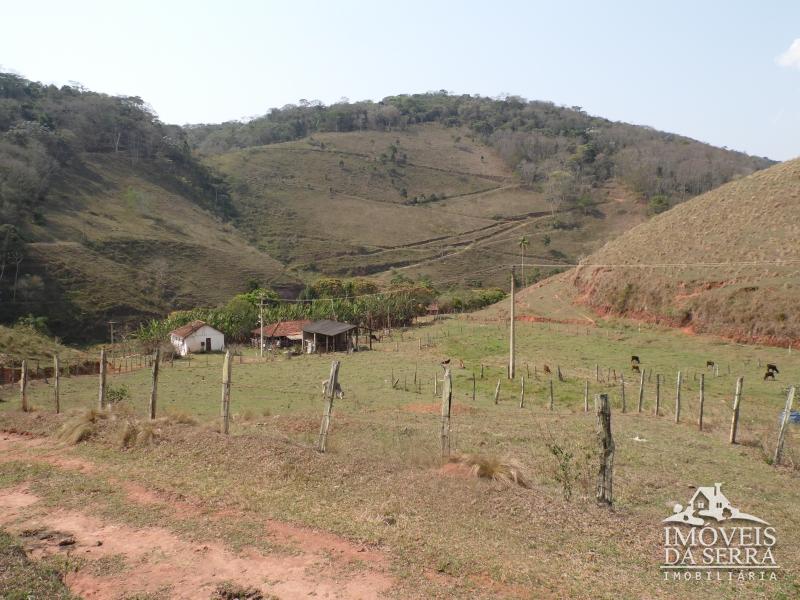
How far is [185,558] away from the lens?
7629mm

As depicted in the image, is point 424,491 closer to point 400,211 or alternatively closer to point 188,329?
point 188,329

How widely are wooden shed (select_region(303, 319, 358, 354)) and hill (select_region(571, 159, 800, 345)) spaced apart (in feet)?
73.7

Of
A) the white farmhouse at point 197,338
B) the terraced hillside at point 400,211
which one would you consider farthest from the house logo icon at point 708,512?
the terraced hillside at point 400,211

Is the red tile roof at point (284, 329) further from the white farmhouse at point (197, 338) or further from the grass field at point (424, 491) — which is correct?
the grass field at point (424, 491)

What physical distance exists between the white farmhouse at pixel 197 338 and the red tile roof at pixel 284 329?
4771mm

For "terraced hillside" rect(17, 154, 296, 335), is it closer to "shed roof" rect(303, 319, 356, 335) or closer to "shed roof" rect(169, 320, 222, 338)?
"shed roof" rect(169, 320, 222, 338)

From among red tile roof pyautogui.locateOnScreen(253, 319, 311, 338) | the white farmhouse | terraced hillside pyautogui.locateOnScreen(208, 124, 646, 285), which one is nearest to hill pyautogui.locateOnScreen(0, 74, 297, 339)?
terraced hillside pyautogui.locateOnScreen(208, 124, 646, 285)

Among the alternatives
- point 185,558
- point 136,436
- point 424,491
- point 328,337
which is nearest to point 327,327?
point 328,337

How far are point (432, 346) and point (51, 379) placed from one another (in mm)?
25162

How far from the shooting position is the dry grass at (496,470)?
9.99 meters

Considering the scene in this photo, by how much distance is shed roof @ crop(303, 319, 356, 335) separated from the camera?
46781mm

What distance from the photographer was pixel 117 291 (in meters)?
60.2

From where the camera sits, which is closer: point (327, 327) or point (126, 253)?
point (327, 327)

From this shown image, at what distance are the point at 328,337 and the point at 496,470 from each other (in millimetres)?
38890
